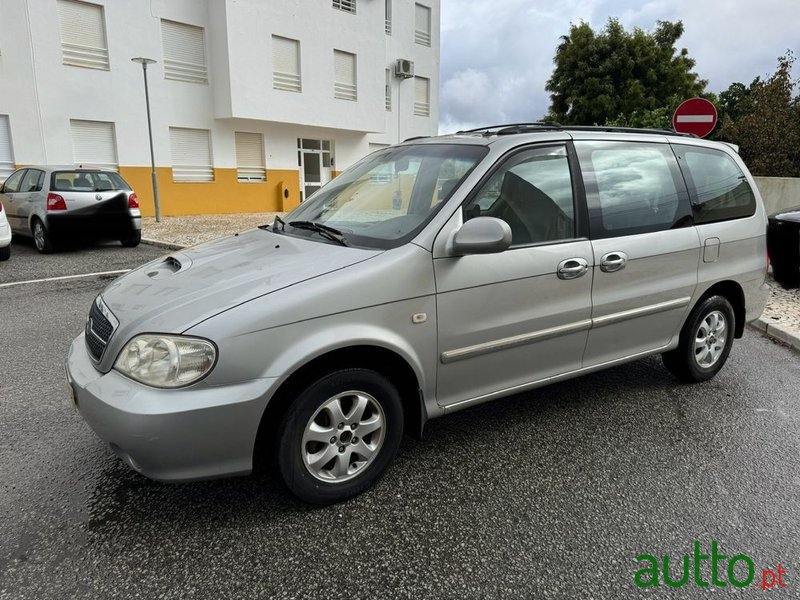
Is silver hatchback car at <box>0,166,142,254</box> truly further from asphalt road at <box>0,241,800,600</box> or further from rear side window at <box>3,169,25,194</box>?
asphalt road at <box>0,241,800,600</box>

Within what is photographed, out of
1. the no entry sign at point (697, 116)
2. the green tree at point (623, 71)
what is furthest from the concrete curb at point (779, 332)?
the green tree at point (623, 71)

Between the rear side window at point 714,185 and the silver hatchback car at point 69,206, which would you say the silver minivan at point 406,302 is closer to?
the rear side window at point 714,185

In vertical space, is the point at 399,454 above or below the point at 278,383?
below

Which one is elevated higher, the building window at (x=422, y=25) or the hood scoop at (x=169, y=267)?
the building window at (x=422, y=25)

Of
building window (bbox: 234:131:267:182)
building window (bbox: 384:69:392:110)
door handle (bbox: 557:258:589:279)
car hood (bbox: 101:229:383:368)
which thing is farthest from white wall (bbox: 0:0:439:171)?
door handle (bbox: 557:258:589:279)

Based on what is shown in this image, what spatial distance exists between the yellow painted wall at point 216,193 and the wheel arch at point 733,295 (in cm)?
1687

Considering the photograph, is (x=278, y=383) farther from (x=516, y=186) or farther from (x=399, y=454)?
(x=516, y=186)

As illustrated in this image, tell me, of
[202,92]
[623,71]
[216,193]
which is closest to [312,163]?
[216,193]

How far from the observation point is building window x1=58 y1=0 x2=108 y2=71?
50.8 feet

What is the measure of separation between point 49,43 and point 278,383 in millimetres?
17054

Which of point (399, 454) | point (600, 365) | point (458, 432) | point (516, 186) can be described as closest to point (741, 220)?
point (600, 365)

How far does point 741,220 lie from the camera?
422 centimetres

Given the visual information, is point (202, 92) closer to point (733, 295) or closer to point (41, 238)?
point (41, 238)

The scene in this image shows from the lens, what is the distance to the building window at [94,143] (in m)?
16.1
